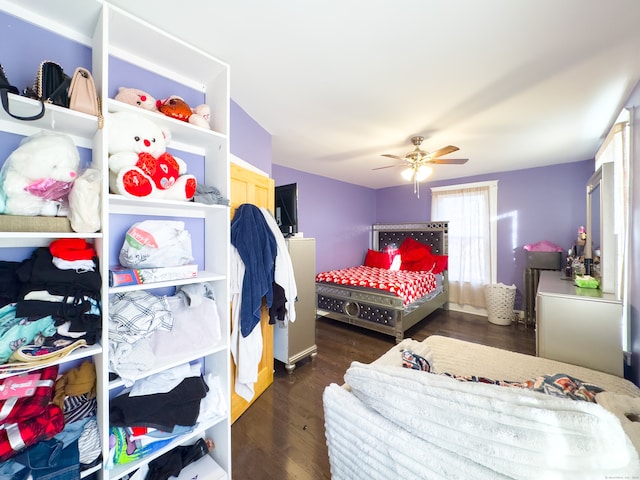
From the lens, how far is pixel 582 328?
193 cm

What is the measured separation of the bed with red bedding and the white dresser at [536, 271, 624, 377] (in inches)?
53.8

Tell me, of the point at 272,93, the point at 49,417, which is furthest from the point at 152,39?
the point at 49,417

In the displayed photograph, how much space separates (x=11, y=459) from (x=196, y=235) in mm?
1094

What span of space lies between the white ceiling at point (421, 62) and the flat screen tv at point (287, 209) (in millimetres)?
612

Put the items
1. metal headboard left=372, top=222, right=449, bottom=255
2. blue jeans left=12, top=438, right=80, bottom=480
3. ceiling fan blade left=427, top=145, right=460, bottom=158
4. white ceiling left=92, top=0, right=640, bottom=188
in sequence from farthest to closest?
metal headboard left=372, top=222, right=449, bottom=255, ceiling fan blade left=427, top=145, right=460, bottom=158, white ceiling left=92, top=0, right=640, bottom=188, blue jeans left=12, top=438, right=80, bottom=480

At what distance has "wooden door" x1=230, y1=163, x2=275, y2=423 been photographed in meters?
1.88

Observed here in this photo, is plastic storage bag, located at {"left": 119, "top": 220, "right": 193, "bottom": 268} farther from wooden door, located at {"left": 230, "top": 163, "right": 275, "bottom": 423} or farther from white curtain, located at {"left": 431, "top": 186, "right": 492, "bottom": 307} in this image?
white curtain, located at {"left": 431, "top": 186, "right": 492, "bottom": 307}

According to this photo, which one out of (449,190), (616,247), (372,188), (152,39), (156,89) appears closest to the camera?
(152,39)

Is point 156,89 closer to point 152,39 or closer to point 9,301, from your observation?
point 152,39

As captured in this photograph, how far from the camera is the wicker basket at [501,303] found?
381cm

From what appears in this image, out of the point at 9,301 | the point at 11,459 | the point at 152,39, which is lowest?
the point at 11,459

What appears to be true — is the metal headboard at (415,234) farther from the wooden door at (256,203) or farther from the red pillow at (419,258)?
the wooden door at (256,203)

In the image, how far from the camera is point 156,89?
1.43 meters

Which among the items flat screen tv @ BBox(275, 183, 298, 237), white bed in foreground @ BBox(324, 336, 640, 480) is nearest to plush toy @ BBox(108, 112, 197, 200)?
white bed in foreground @ BBox(324, 336, 640, 480)
